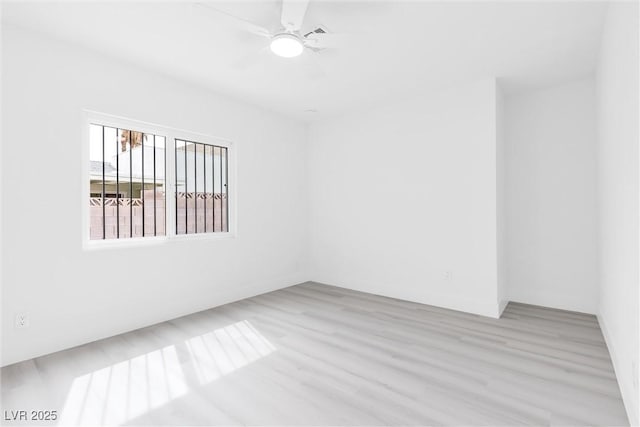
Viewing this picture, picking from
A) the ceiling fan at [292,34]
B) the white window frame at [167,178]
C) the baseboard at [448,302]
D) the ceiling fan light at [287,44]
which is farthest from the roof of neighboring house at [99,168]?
the baseboard at [448,302]

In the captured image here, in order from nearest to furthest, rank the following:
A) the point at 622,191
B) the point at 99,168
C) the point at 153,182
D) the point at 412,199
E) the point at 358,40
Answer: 1. the point at 622,191
2. the point at 358,40
3. the point at 99,168
4. the point at 153,182
5. the point at 412,199

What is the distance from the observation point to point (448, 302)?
3.78 meters

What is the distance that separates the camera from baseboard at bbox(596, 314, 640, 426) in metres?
1.67

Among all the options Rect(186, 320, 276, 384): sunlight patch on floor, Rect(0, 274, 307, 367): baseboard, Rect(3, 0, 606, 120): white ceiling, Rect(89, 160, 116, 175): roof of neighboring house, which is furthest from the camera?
Rect(89, 160, 116, 175): roof of neighboring house

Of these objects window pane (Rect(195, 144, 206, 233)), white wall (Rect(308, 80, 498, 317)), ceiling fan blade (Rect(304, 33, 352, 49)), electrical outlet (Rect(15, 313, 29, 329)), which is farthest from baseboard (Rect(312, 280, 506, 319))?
electrical outlet (Rect(15, 313, 29, 329))

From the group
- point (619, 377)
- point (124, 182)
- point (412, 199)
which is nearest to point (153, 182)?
point (124, 182)

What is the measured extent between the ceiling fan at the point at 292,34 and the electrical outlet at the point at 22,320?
270cm

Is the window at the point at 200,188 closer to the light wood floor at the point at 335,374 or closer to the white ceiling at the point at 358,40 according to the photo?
the white ceiling at the point at 358,40

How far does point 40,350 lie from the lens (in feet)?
8.41

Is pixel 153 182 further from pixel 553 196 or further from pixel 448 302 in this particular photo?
pixel 553 196

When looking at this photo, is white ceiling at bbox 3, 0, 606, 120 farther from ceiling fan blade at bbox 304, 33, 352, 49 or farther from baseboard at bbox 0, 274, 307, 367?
baseboard at bbox 0, 274, 307, 367

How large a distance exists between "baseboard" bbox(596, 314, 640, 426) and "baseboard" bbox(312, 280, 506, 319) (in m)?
0.86

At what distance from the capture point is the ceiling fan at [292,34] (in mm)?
2055

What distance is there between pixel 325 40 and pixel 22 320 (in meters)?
3.24
